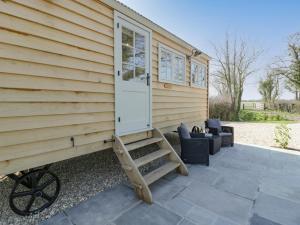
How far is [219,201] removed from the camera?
2688mm

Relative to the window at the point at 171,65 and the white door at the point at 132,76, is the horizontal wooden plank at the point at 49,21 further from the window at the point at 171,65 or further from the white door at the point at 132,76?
the window at the point at 171,65

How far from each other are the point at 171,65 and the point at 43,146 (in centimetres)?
351

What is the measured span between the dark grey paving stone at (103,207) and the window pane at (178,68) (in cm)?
324

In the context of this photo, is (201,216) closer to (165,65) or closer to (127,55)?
(127,55)

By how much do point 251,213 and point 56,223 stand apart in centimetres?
239

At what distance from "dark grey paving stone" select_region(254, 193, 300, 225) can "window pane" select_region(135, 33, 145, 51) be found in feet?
10.7

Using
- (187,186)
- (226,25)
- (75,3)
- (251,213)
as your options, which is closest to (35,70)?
(75,3)

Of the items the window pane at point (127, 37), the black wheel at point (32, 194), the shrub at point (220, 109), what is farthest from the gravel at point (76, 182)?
the shrub at point (220, 109)

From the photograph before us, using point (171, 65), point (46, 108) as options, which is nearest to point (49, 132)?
point (46, 108)

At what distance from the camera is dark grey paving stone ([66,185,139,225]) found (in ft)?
7.45

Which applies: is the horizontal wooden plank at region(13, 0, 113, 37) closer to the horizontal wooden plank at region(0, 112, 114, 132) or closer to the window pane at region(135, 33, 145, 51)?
the window pane at region(135, 33, 145, 51)

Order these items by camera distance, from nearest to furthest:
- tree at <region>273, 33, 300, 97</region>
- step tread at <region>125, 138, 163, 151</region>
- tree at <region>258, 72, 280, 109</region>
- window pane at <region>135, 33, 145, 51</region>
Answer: step tread at <region>125, 138, 163, 151</region>, window pane at <region>135, 33, 145, 51</region>, tree at <region>273, 33, 300, 97</region>, tree at <region>258, 72, 280, 109</region>

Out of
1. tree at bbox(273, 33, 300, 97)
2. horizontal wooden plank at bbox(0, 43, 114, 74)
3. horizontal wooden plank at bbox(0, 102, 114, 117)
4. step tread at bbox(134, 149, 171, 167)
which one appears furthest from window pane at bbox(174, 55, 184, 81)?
tree at bbox(273, 33, 300, 97)

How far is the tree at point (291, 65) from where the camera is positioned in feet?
47.2
